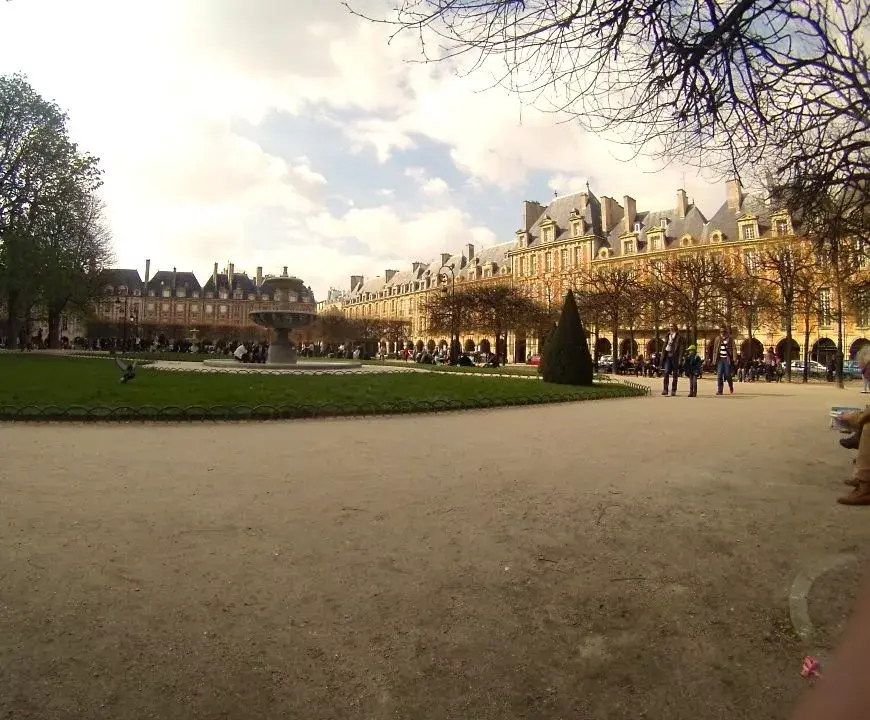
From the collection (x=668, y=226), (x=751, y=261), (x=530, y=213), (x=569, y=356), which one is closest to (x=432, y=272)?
(x=530, y=213)

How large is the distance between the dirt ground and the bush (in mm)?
12267

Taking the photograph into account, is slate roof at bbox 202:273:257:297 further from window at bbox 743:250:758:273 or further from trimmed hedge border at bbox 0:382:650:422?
trimmed hedge border at bbox 0:382:650:422

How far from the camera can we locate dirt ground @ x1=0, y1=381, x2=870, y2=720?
220 cm

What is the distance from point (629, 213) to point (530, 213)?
1431 centimetres

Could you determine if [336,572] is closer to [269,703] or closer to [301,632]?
[301,632]

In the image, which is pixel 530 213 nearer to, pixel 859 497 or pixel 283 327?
pixel 283 327

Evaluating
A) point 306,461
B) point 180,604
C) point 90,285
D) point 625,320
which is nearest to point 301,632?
point 180,604

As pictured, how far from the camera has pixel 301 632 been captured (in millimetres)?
2607

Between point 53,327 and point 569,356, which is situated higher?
point 53,327

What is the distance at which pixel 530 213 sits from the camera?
73.4m

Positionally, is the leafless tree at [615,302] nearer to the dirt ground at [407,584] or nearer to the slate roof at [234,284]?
the dirt ground at [407,584]

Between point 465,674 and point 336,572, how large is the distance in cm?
115

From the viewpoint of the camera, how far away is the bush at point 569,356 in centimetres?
1862

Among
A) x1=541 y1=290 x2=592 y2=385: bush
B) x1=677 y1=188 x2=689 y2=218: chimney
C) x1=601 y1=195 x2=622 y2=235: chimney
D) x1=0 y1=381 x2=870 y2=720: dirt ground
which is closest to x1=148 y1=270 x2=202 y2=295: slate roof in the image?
x1=601 y1=195 x2=622 y2=235: chimney
